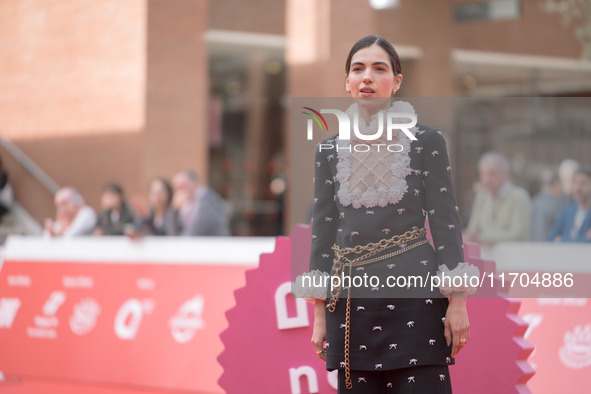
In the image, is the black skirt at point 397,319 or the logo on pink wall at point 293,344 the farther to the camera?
the logo on pink wall at point 293,344

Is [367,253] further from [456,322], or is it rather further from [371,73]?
[371,73]

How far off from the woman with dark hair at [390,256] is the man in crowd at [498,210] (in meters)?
4.07

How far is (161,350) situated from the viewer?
20.7ft

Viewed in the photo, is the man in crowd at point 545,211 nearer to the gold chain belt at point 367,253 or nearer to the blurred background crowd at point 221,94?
the blurred background crowd at point 221,94

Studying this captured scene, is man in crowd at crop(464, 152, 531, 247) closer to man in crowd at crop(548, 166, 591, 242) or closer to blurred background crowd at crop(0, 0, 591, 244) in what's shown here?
man in crowd at crop(548, 166, 591, 242)

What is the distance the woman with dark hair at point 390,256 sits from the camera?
292 centimetres

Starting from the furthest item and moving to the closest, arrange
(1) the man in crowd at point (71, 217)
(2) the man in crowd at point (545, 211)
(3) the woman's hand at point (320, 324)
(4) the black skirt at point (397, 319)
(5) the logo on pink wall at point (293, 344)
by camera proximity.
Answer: (2) the man in crowd at point (545, 211)
(1) the man in crowd at point (71, 217)
(5) the logo on pink wall at point (293, 344)
(3) the woman's hand at point (320, 324)
(4) the black skirt at point (397, 319)

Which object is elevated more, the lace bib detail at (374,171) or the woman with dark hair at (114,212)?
the lace bib detail at (374,171)

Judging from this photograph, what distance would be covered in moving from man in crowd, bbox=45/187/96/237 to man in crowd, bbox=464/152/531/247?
4012 millimetres

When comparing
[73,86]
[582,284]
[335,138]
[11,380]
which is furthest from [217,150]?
[335,138]

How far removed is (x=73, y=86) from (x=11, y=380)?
909cm

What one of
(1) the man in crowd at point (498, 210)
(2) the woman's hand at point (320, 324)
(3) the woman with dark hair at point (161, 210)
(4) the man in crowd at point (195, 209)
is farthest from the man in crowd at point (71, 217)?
(2) the woman's hand at point (320, 324)

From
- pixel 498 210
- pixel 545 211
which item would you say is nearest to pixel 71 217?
pixel 498 210

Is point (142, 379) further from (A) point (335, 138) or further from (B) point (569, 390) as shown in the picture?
(A) point (335, 138)
